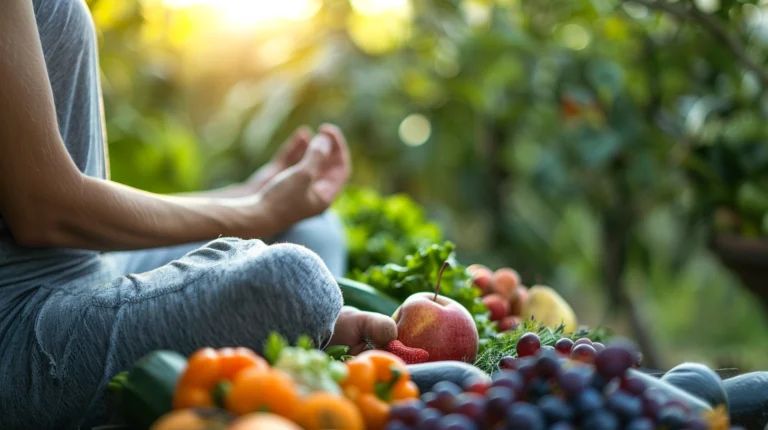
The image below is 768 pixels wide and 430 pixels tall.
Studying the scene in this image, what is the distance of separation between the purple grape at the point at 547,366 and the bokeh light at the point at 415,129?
2721 millimetres

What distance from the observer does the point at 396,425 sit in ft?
2.55

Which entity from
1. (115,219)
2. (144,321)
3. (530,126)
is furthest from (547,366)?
(530,126)

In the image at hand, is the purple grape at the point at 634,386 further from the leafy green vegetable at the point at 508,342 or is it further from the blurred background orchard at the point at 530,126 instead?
the blurred background orchard at the point at 530,126

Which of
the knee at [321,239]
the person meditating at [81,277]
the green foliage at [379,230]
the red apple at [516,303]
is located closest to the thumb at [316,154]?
the knee at [321,239]

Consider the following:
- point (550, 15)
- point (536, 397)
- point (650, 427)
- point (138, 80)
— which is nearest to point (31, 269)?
point (536, 397)

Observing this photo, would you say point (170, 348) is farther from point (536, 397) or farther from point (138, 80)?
point (138, 80)

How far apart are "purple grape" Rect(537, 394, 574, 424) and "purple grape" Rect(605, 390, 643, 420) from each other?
4 cm

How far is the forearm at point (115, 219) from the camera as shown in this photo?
111 centimetres

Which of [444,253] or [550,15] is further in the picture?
[550,15]

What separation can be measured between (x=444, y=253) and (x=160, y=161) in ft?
7.79

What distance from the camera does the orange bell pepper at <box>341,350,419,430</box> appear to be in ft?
2.77

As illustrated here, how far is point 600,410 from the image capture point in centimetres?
79

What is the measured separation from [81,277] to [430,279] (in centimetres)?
67

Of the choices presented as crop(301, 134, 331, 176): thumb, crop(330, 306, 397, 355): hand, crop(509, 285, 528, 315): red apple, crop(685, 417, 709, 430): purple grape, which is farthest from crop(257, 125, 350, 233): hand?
crop(685, 417, 709, 430): purple grape
